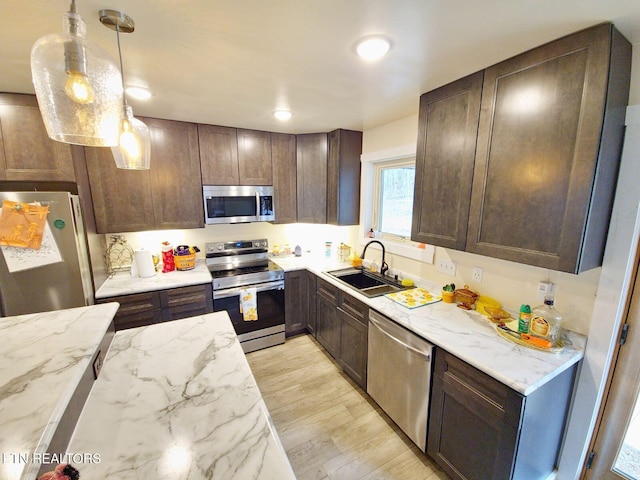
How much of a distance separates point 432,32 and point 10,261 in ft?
9.11

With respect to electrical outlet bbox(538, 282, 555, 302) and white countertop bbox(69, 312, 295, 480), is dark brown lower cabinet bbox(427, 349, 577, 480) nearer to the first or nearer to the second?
electrical outlet bbox(538, 282, 555, 302)

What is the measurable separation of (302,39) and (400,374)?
1.97 m

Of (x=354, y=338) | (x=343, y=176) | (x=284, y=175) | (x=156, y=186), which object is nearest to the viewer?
(x=354, y=338)

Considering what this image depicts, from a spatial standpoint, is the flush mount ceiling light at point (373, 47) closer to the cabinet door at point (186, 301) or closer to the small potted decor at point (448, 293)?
the small potted decor at point (448, 293)

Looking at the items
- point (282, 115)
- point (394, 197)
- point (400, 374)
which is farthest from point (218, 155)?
point (400, 374)

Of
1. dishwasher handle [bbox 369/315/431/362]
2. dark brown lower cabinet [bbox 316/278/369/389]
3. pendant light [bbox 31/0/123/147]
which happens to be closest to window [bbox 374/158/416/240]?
dark brown lower cabinet [bbox 316/278/369/389]

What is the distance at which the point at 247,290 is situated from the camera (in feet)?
8.73

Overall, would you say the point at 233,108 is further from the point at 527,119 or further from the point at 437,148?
the point at 527,119

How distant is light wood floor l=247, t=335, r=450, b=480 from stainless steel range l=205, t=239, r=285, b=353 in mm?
242

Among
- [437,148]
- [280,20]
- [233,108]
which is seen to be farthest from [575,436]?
[233,108]

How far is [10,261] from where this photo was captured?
1748mm

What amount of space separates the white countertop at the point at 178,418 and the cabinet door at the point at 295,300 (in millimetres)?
1586

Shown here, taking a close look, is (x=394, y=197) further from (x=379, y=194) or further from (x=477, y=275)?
(x=477, y=275)

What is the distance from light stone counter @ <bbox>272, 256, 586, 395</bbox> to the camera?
1203 mm
